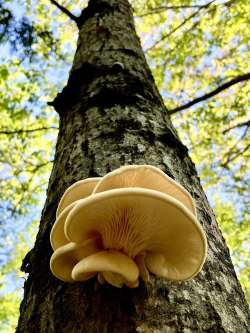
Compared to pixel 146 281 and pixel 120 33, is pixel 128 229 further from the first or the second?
pixel 120 33

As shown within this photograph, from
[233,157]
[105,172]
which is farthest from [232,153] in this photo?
[105,172]

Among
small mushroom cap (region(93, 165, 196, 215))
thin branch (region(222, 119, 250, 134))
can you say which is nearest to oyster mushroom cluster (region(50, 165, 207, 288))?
small mushroom cap (region(93, 165, 196, 215))

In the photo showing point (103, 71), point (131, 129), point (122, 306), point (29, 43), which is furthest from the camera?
point (29, 43)

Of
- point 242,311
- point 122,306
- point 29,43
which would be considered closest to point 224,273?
point 242,311

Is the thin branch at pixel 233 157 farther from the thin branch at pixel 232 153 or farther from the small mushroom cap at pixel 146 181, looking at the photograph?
the small mushroom cap at pixel 146 181

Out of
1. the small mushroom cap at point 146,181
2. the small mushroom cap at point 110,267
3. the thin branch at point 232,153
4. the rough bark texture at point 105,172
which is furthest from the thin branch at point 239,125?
the small mushroom cap at point 110,267

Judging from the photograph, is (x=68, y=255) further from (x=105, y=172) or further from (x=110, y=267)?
(x=105, y=172)
